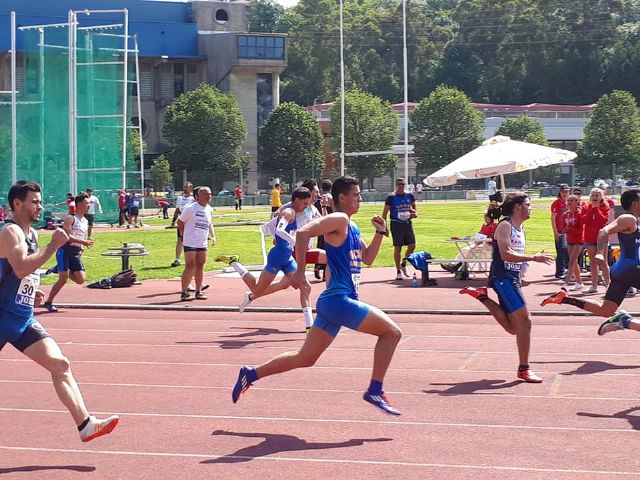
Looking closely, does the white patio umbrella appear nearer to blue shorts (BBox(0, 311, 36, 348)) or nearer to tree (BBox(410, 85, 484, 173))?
blue shorts (BBox(0, 311, 36, 348))

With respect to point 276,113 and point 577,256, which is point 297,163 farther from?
point 577,256

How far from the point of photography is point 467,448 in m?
7.84

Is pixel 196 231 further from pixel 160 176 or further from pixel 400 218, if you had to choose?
pixel 160 176

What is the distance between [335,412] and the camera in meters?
9.20

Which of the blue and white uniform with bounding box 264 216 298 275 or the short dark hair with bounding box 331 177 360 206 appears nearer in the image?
the short dark hair with bounding box 331 177 360 206

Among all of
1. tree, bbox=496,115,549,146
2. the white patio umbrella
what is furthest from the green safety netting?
tree, bbox=496,115,549,146

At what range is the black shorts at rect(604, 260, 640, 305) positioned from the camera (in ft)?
38.0

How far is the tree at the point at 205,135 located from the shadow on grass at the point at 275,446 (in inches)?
2981

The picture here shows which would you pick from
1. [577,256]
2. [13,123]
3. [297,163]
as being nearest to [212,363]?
[577,256]

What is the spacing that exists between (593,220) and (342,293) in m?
11.9

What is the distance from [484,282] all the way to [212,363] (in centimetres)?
1045

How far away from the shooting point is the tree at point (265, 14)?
150 metres

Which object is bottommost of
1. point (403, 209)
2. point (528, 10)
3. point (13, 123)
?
point (403, 209)

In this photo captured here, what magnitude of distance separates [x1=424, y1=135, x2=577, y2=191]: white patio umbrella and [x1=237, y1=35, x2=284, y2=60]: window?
71.9 meters
